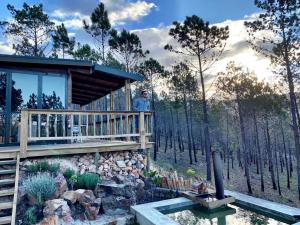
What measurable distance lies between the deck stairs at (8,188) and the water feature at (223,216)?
2780mm

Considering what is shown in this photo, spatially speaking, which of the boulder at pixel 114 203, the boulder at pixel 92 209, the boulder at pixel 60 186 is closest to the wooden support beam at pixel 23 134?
the boulder at pixel 60 186

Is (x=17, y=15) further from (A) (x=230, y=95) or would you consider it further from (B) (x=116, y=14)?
(A) (x=230, y=95)

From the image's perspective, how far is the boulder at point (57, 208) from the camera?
14.0ft

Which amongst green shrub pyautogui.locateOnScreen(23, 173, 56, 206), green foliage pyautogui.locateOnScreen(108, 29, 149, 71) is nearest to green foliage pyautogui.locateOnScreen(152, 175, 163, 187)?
green shrub pyautogui.locateOnScreen(23, 173, 56, 206)

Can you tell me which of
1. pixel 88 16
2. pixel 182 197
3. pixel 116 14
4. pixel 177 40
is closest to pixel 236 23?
pixel 177 40

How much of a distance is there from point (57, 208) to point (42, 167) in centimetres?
158

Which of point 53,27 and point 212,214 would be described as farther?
point 53,27

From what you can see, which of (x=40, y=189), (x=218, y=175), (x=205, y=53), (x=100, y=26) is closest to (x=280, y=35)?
(x=205, y=53)

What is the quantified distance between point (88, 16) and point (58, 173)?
18.0 meters

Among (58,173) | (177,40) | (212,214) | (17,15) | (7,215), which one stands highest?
(17,15)

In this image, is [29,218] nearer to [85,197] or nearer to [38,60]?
[85,197]

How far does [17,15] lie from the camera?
18094mm

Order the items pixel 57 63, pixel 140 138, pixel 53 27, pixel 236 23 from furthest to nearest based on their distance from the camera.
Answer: pixel 53 27, pixel 236 23, pixel 57 63, pixel 140 138

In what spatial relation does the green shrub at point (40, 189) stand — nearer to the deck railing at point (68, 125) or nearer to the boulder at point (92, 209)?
the boulder at point (92, 209)
